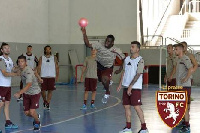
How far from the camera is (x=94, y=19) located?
105 ft

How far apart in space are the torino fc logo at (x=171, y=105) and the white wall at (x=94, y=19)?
21.2m

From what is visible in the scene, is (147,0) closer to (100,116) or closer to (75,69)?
(75,69)

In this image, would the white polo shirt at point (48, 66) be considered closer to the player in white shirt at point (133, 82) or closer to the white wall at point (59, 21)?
the player in white shirt at point (133, 82)

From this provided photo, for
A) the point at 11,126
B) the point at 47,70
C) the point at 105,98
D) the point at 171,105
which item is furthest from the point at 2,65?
the point at 105,98

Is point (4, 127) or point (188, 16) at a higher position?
point (188, 16)

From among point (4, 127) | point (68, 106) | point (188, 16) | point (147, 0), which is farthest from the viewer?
point (188, 16)

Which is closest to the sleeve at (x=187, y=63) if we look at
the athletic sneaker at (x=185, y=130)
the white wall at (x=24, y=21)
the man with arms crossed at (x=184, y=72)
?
the man with arms crossed at (x=184, y=72)

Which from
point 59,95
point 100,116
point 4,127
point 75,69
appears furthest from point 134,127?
point 75,69

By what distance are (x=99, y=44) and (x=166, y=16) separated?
24.4 m

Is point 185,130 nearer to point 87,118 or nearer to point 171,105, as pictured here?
point 171,105

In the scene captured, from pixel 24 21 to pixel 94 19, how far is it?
5508 mm

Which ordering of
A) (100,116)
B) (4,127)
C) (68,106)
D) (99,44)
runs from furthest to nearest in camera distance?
(68,106) < (99,44) < (100,116) < (4,127)

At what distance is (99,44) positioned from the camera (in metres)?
15.8

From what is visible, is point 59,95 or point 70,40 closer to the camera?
point 59,95
